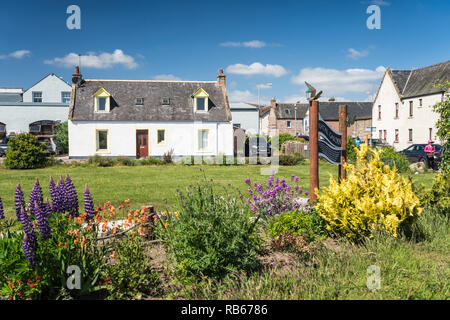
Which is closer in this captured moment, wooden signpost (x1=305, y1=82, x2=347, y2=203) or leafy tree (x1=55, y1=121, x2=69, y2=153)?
wooden signpost (x1=305, y1=82, x2=347, y2=203)

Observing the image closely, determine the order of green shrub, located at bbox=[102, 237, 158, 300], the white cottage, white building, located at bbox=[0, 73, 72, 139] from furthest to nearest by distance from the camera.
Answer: white building, located at bbox=[0, 73, 72, 139], the white cottage, green shrub, located at bbox=[102, 237, 158, 300]

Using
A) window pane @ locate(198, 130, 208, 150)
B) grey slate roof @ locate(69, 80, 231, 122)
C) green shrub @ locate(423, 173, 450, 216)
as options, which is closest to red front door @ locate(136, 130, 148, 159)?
grey slate roof @ locate(69, 80, 231, 122)

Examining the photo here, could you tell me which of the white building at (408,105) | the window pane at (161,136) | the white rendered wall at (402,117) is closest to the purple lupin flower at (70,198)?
the window pane at (161,136)

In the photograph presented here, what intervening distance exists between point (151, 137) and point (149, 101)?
2.87 metres

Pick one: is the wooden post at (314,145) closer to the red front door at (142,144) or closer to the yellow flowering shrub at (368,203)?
the yellow flowering shrub at (368,203)

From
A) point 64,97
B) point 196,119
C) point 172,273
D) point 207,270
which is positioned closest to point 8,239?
point 172,273

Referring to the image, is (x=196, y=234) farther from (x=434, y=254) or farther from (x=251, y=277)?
(x=434, y=254)

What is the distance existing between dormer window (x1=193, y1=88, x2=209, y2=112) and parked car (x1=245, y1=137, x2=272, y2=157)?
508 cm

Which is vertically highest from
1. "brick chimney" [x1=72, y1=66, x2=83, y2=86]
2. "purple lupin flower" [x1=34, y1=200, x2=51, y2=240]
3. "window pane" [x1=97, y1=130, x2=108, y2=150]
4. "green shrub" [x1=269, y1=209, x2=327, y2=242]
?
"brick chimney" [x1=72, y1=66, x2=83, y2=86]

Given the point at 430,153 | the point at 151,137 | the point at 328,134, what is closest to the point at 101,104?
the point at 151,137

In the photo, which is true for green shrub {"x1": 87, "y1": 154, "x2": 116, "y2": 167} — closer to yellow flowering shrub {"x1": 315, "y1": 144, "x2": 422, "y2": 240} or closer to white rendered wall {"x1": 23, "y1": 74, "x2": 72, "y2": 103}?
yellow flowering shrub {"x1": 315, "y1": 144, "x2": 422, "y2": 240}

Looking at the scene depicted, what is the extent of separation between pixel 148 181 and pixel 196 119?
13.5 m

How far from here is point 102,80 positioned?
28250 mm

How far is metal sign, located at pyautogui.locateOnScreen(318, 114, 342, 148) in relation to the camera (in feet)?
22.3
